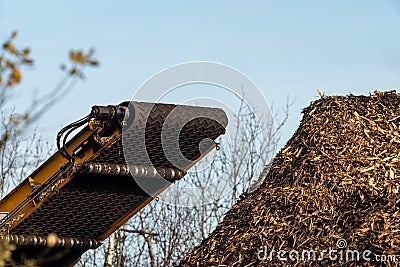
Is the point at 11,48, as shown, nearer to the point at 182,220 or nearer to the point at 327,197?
the point at 327,197

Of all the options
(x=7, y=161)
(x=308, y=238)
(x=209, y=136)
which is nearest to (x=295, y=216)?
(x=308, y=238)

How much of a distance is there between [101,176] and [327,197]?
4.92 ft

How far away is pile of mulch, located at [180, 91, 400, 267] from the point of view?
485cm

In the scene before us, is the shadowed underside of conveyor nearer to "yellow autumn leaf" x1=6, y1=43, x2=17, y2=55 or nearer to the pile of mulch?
the pile of mulch

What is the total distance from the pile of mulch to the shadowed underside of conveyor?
62cm

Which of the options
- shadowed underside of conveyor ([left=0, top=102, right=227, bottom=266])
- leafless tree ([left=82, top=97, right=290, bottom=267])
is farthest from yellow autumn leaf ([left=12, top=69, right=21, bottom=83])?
leafless tree ([left=82, top=97, right=290, bottom=267])

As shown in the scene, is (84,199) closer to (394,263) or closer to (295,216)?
(295,216)

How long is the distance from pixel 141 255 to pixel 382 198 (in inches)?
262

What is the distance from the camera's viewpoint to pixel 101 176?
5.04 meters

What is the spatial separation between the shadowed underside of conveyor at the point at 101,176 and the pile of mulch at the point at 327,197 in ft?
2.02

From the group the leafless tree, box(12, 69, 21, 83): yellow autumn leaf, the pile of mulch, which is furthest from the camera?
the leafless tree

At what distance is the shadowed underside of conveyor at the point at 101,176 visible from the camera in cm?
489

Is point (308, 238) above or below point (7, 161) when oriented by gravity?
below

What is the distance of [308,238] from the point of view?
5012 millimetres
